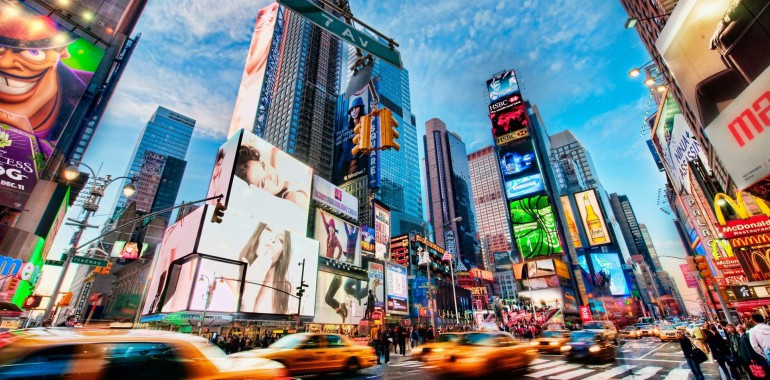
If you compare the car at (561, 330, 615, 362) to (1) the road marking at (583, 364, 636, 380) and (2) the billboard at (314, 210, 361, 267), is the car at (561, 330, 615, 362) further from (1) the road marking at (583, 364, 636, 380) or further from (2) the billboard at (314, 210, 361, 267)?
(2) the billboard at (314, 210, 361, 267)

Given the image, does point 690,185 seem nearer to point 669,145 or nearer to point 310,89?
point 669,145

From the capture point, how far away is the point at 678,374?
1082cm

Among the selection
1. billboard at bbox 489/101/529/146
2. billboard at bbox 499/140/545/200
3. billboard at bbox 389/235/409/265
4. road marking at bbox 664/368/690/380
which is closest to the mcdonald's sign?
road marking at bbox 664/368/690/380

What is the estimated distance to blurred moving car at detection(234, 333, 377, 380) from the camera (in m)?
9.77

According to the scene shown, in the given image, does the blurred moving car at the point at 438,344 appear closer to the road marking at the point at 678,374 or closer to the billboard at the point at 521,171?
the road marking at the point at 678,374

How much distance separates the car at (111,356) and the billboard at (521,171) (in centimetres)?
6535

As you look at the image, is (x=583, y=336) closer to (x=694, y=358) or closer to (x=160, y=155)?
(x=694, y=358)

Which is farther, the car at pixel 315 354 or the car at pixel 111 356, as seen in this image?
the car at pixel 315 354

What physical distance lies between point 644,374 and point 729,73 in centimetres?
1008

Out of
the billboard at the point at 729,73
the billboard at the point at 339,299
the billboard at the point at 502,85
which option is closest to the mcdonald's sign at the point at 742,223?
the billboard at the point at 729,73

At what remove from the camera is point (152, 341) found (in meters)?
4.31

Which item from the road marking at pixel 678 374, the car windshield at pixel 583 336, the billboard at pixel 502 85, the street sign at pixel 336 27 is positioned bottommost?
the road marking at pixel 678 374

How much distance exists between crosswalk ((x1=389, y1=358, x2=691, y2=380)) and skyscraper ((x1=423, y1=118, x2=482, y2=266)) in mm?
144333

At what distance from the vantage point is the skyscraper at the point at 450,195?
544 feet
